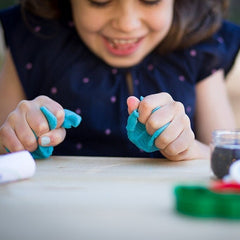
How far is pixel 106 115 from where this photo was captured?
4.68 feet

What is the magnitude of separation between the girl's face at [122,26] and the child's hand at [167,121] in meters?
0.33

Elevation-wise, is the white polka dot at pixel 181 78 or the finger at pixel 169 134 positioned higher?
the finger at pixel 169 134

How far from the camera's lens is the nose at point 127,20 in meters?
1.23

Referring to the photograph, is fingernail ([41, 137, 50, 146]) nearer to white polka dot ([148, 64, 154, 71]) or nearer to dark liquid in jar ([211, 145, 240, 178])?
dark liquid in jar ([211, 145, 240, 178])

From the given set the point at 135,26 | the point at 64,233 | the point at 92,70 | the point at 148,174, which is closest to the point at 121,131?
the point at 92,70

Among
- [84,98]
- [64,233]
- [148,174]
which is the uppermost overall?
[64,233]

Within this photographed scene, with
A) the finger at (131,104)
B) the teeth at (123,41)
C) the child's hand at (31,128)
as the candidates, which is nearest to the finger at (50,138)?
the child's hand at (31,128)

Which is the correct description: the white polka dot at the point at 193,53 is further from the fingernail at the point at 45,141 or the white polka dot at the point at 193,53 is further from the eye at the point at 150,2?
the fingernail at the point at 45,141

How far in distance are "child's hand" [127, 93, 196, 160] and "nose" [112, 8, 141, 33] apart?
31 cm

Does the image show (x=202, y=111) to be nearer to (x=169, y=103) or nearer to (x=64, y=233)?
(x=169, y=103)

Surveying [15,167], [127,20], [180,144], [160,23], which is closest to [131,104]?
[180,144]

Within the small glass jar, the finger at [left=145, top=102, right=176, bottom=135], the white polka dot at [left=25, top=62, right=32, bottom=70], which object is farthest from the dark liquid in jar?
the white polka dot at [left=25, top=62, right=32, bottom=70]

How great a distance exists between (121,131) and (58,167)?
1.65ft

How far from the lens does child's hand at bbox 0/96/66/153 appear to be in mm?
977
